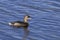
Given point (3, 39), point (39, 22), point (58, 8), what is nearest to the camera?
point (3, 39)

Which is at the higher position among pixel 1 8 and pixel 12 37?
pixel 1 8

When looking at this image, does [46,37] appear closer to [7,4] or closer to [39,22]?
[39,22]

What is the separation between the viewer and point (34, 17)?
20.5 meters

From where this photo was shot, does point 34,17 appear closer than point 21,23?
No

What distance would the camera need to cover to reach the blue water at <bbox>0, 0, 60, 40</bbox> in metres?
18.0

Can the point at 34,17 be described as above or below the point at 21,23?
above

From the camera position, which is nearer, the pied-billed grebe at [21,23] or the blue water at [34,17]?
the blue water at [34,17]

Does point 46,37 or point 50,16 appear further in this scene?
point 50,16

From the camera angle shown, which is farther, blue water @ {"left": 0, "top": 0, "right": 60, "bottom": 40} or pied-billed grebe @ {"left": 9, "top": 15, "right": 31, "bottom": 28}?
pied-billed grebe @ {"left": 9, "top": 15, "right": 31, "bottom": 28}

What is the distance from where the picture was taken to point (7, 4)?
22.9 meters

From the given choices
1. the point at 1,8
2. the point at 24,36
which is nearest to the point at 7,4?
the point at 1,8

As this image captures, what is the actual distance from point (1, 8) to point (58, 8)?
405 cm

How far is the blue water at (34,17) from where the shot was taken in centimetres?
1805

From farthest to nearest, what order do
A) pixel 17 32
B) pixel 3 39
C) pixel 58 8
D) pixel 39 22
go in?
pixel 58 8 → pixel 39 22 → pixel 17 32 → pixel 3 39
